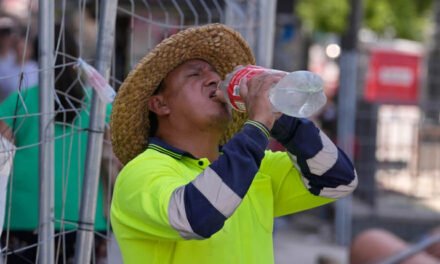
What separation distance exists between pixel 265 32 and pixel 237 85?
84.9 inches

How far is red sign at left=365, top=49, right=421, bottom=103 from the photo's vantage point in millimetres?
9992

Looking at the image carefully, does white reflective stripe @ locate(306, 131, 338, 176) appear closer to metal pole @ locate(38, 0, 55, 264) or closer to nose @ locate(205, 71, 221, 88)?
nose @ locate(205, 71, 221, 88)

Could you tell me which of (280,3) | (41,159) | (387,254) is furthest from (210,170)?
(280,3)

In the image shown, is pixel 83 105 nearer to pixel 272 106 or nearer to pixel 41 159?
pixel 41 159

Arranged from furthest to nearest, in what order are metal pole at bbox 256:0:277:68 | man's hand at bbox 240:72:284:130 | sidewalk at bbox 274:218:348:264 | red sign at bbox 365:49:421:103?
red sign at bbox 365:49:421:103
sidewalk at bbox 274:218:348:264
metal pole at bbox 256:0:277:68
man's hand at bbox 240:72:284:130

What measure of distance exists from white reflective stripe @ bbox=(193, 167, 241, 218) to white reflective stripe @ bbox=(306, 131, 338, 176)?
0.43m

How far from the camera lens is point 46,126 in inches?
127

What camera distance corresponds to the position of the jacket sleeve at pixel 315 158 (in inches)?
106

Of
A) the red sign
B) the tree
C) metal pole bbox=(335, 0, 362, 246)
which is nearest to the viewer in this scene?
metal pole bbox=(335, 0, 362, 246)

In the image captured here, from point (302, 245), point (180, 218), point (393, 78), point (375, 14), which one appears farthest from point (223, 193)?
point (375, 14)

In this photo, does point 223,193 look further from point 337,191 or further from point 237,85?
point 337,191

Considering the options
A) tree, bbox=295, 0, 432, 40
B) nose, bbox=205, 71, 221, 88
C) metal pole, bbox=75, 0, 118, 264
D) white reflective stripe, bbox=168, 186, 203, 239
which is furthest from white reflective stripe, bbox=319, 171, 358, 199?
tree, bbox=295, 0, 432, 40

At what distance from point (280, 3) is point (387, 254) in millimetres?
Result: 3769

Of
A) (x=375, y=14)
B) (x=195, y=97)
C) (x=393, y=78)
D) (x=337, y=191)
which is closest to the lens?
(x=195, y=97)
